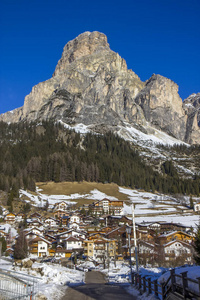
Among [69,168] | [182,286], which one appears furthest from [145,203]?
[182,286]

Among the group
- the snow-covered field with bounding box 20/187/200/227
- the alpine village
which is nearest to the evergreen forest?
the alpine village

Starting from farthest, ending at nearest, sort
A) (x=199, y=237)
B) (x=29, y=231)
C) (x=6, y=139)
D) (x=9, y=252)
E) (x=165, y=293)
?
1. (x=6, y=139)
2. (x=29, y=231)
3. (x=9, y=252)
4. (x=199, y=237)
5. (x=165, y=293)

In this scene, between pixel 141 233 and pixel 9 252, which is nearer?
pixel 9 252

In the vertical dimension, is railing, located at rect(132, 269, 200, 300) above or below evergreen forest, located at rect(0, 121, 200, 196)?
below

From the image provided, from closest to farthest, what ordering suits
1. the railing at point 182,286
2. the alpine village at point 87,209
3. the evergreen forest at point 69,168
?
the railing at point 182,286 → the alpine village at point 87,209 → the evergreen forest at point 69,168

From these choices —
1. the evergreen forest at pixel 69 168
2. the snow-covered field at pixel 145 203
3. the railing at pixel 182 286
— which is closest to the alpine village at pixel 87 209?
the snow-covered field at pixel 145 203

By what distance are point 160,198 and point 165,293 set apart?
13096cm

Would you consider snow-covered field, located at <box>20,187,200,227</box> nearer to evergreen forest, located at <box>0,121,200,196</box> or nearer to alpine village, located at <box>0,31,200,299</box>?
alpine village, located at <box>0,31,200,299</box>

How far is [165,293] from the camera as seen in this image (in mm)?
12742

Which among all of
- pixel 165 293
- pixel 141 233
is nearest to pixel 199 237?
pixel 165 293

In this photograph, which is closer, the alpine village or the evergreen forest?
the alpine village

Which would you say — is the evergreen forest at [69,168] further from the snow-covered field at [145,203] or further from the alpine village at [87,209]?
the snow-covered field at [145,203]

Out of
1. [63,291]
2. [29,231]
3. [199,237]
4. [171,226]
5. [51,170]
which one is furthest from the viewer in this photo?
[51,170]

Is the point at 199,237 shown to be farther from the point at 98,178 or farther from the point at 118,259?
the point at 98,178
